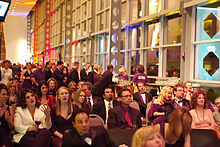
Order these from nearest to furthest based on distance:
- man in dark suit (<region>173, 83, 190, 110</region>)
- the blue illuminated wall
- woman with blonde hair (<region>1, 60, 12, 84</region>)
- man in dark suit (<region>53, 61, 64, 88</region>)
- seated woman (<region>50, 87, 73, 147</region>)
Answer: seated woman (<region>50, 87, 73, 147</region>), man in dark suit (<region>173, 83, 190, 110</region>), the blue illuminated wall, woman with blonde hair (<region>1, 60, 12, 84</region>), man in dark suit (<region>53, 61, 64, 88</region>)

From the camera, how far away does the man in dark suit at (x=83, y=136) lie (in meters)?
3.80

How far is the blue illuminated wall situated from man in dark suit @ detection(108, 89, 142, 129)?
502cm

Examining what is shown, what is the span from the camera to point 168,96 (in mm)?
6344

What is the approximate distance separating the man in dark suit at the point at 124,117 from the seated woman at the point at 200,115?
103 centimetres

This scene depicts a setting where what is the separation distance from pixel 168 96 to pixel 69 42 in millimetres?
19407

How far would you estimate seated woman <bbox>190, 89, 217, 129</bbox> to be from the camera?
5.46m

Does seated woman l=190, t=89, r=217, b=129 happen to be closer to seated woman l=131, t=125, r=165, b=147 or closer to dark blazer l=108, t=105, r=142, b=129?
dark blazer l=108, t=105, r=142, b=129

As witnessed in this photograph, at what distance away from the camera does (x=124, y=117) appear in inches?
208

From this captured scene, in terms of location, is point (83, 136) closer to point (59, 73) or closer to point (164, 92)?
point (164, 92)

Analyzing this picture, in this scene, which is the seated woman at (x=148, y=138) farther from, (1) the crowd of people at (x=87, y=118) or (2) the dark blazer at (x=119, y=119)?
(2) the dark blazer at (x=119, y=119)

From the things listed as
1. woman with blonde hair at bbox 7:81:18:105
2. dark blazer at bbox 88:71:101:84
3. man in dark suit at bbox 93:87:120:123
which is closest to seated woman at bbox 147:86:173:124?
man in dark suit at bbox 93:87:120:123

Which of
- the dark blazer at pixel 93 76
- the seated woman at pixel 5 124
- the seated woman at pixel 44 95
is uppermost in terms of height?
the dark blazer at pixel 93 76

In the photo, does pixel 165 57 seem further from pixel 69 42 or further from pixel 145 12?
pixel 69 42

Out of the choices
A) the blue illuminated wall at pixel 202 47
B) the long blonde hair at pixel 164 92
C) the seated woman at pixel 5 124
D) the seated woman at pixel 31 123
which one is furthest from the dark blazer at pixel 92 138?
the blue illuminated wall at pixel 202 47
